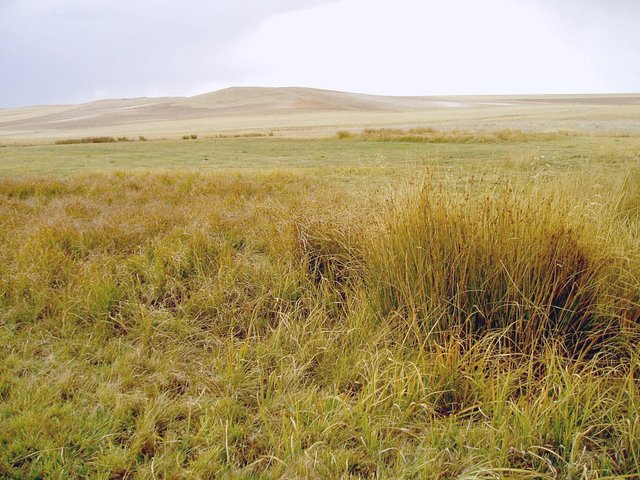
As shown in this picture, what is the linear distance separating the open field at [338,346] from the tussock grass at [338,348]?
2 centimetres

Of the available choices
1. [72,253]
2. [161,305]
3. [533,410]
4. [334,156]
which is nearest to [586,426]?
[533,410]

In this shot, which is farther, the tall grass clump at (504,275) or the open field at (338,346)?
the tall grass clump at (504,275)

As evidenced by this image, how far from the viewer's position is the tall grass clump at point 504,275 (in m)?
2.92

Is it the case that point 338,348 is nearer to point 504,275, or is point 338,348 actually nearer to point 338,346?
point 338,346

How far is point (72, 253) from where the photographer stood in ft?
15.4

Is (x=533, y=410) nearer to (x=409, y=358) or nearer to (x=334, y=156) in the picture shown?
(x=409, y=358)

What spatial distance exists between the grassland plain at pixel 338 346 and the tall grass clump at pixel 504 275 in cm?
2

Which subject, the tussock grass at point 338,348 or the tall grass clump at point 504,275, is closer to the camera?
the tussock grass at point 338,348

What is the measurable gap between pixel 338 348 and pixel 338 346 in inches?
4.3

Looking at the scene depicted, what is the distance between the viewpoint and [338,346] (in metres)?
3.08

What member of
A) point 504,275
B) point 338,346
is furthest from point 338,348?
point 504,275

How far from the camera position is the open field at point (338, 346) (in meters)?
2.07

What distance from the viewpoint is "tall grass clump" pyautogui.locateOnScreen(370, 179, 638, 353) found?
292 cm

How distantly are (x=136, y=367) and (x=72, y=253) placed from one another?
244 centimetres
